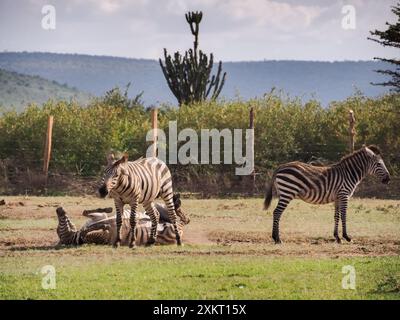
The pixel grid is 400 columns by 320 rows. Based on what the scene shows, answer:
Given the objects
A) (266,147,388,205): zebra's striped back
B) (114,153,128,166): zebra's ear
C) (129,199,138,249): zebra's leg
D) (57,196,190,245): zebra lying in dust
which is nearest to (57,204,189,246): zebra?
(57,196,190,245): zebra lying in dust

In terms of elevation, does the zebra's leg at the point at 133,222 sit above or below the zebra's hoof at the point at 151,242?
above

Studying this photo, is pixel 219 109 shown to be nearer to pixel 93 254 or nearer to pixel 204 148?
pixel 204 148

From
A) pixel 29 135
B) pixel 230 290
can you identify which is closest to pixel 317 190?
pixel 230 290

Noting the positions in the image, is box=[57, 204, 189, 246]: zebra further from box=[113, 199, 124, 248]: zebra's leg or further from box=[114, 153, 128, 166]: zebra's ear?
box=[114, 153, 128, 166]: zebra's ear

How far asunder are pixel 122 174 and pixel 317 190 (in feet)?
12.6

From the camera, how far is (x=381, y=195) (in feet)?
83.3

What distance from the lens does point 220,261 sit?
44.2 feet

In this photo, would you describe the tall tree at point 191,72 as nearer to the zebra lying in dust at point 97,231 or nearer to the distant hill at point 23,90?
the zebra lying in dust at point 97,231

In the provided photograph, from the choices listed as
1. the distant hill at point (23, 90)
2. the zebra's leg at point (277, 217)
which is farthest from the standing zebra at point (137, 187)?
the distant hill at point (23, 90)

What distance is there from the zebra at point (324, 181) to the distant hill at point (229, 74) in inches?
4541
